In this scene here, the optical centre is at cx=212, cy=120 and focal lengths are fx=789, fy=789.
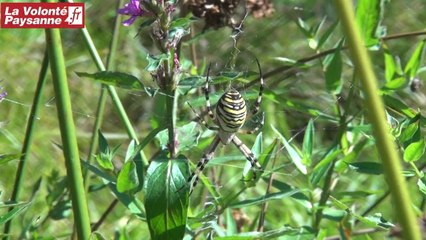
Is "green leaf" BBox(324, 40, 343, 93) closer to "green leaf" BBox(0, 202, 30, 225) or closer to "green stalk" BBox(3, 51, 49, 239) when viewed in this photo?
"green stalk" BBox(3, 51, 49, 239)

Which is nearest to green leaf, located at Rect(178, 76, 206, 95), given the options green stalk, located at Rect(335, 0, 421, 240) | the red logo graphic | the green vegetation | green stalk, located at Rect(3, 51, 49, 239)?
the green vegetation

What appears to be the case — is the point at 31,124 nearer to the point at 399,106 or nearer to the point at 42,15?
the point at 42,15

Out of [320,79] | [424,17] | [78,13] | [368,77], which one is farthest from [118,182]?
[424,17]

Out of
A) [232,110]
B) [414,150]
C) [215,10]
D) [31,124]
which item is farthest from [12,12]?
[414,150]

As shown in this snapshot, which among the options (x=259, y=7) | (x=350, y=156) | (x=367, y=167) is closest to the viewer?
(x=367, y=167)

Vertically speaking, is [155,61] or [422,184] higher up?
[155,61]

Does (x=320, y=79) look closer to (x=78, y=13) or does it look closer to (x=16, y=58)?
(x=16, y=58)

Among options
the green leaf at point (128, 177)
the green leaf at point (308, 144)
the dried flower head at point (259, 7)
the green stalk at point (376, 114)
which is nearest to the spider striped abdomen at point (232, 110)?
the green leaf at point (128, 177)

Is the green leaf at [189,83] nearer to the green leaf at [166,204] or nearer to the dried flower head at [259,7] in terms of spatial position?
the green leaf at [166,204]
